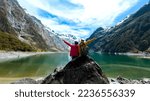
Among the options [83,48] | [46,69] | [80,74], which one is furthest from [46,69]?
[83,48]

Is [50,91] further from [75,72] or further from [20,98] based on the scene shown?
[75,72]

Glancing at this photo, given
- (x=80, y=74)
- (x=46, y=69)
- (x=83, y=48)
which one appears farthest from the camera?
(x=46, y=69)

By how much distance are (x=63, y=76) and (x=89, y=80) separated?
1756 mm

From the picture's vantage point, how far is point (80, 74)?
19.4 meters

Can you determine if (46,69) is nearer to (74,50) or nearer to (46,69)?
(46,69)

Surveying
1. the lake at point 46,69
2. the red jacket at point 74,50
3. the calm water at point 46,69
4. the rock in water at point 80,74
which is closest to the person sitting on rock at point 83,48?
the red jacket at point 74,50

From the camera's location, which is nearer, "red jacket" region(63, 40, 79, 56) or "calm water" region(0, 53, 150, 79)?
"red jacket" region(63, 40, 79, 56)

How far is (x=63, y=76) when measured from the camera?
19781 millimetres

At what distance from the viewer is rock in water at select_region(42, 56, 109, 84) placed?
19484 millimetres

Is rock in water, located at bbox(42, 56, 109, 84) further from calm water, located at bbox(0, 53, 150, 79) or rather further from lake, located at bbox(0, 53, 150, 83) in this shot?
calm water, located at bbox(0, 53, 150, 79)

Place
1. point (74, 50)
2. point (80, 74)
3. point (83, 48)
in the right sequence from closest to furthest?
1. point (74, 50)
2. point (83, 48)
3. point (80, 74)

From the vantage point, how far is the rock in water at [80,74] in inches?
767

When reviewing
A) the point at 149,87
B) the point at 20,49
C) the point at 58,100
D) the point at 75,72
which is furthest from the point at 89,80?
the point at 20,49

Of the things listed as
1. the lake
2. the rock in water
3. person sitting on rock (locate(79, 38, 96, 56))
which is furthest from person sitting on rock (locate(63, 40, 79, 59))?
the lake
